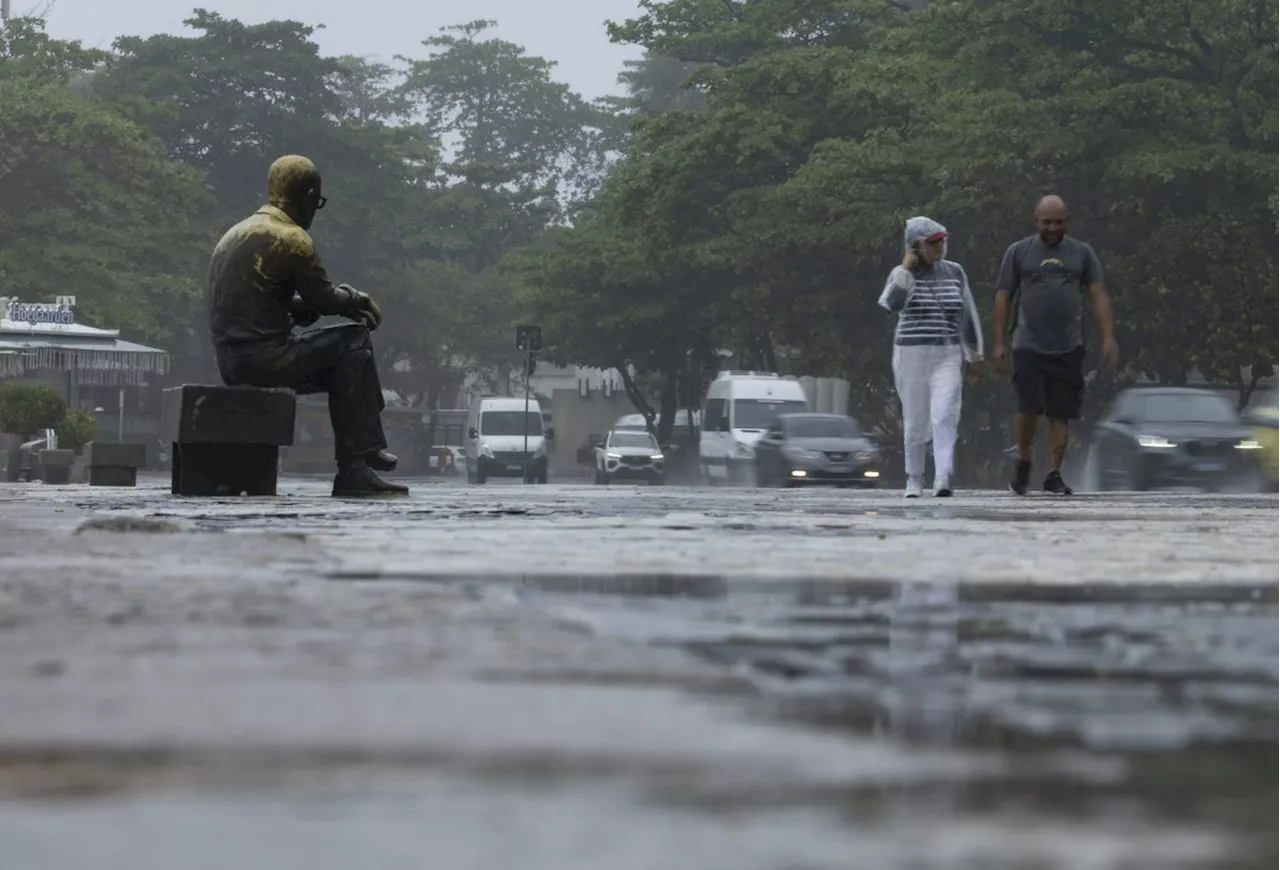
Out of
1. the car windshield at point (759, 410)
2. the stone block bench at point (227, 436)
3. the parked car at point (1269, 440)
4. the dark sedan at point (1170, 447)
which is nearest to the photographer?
the stone block bench at point (227, 436)

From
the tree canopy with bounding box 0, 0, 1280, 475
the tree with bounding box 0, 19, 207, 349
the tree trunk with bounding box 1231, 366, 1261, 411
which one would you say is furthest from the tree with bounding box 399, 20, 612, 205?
the tree trunk with bounding box 1231, 366, 1261, 411

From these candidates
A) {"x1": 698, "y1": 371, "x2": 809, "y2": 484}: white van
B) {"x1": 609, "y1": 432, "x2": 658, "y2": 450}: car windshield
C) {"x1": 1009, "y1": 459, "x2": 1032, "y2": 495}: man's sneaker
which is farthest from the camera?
{"x1": 609, "y1": 432, "x2": 658, "y2": 450}: car windshield

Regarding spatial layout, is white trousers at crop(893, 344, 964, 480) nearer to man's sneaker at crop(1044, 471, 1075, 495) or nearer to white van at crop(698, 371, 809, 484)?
man's sneaker at crop(1044, 471, 1075, 495)

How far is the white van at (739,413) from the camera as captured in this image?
45.8 metres

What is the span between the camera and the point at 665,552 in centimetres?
707

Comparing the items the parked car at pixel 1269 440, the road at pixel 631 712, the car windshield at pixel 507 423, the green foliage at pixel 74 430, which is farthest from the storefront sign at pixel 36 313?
the road at pixel 631 712

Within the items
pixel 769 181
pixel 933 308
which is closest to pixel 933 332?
pixel 933 308

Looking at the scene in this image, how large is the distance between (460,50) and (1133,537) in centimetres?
10505

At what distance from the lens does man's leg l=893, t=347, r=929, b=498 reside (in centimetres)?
1472

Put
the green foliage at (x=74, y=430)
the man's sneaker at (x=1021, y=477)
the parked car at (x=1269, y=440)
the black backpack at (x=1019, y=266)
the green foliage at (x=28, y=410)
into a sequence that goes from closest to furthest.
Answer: the black backpack at (x=1019, y=266), the man's sneaker at (x=1021, y=477), the parked car at (x=1269, y=440), the green foliage at (x=28, y=410), the green foliage at (x=74, y=430)

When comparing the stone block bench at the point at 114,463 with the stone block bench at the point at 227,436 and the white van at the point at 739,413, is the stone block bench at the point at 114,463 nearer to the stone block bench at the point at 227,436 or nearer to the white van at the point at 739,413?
the stone block bench at the point at 227,436

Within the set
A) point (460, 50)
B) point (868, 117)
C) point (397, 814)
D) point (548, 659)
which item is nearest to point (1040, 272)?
point (548, 659)

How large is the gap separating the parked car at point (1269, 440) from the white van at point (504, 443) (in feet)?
95.3

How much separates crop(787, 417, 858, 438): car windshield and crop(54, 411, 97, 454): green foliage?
36.4ft
